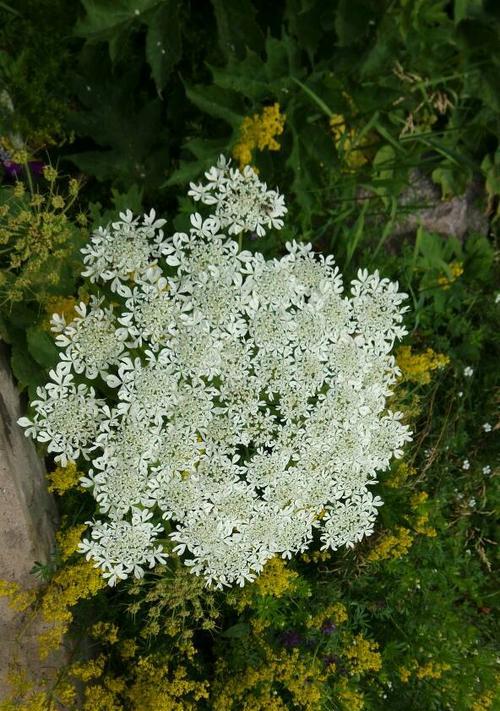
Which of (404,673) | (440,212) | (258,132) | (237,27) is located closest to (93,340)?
(258,132)

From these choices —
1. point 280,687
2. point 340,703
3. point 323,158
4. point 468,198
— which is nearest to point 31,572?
point 280,687

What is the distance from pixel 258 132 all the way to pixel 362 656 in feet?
7.56

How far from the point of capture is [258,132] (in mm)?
2504

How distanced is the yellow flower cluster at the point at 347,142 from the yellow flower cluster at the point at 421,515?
5.47 ft

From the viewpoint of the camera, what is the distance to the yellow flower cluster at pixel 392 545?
2.79 m

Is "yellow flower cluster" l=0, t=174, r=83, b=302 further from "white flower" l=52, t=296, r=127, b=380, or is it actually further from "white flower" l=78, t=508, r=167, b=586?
"white flower" l=78, t=508, r=167, b=586

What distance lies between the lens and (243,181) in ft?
7.13

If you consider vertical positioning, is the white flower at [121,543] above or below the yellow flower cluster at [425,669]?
above

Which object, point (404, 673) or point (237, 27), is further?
point (404, 673)

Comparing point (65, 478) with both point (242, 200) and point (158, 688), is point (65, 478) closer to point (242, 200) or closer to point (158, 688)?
point (158, 688)

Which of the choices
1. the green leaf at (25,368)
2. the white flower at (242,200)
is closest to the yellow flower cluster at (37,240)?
the green leaf at (25,368)

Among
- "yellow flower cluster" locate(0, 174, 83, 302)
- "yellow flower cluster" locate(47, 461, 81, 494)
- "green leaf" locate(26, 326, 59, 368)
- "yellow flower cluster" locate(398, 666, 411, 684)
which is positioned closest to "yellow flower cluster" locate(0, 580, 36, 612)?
"yellow flower cluster" locate(47, 461, 81, 494)

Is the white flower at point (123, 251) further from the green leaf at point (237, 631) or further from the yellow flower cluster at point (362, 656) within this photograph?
the yellow flower cluster at point (362, 656)

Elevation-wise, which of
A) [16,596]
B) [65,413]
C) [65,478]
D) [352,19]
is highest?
[352,19]
